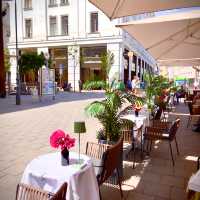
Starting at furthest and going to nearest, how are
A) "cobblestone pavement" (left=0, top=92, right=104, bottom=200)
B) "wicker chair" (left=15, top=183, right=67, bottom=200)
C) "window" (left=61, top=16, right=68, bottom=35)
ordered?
"window" (left=61, top=16, right=68, bottom=35) < "cobblestone pavement" (left=0, top=92, right=104, bottom=200) < "wicker chair" (left=15, top=183, right=67, bottom=200)

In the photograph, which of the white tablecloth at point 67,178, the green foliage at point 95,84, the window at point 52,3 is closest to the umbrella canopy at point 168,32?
the green foliage at point 95,84

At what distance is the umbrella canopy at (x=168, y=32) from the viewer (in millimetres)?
5268

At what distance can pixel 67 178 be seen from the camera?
301 cm

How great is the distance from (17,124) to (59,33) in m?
25.9

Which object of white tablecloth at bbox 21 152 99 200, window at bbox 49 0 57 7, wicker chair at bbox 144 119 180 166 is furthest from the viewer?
window at bbox 49 0 57 7

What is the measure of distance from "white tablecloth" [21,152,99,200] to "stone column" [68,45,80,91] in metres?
30.0

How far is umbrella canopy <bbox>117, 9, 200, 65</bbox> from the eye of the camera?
5.27 meters

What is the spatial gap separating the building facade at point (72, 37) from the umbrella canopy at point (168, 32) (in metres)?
23.1

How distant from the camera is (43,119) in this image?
11047mm

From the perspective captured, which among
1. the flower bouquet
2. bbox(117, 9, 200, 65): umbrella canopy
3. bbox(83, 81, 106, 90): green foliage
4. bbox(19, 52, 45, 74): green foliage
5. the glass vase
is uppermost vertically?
bbox(19, 52, 45, 74): green foliage

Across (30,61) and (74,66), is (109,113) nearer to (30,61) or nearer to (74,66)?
(30,61)

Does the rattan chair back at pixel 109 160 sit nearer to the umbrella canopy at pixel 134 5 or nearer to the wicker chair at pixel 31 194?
the wicker chair at pixel 31 194

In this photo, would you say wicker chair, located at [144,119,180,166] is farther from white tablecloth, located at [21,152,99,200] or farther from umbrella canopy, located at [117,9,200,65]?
white tablecloth, located at [21,152,99,200]

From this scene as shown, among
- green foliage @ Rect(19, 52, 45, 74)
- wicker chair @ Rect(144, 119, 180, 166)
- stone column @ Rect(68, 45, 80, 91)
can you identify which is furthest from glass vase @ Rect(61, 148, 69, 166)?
stone column @ Rect(68, 45, 80, 91)
